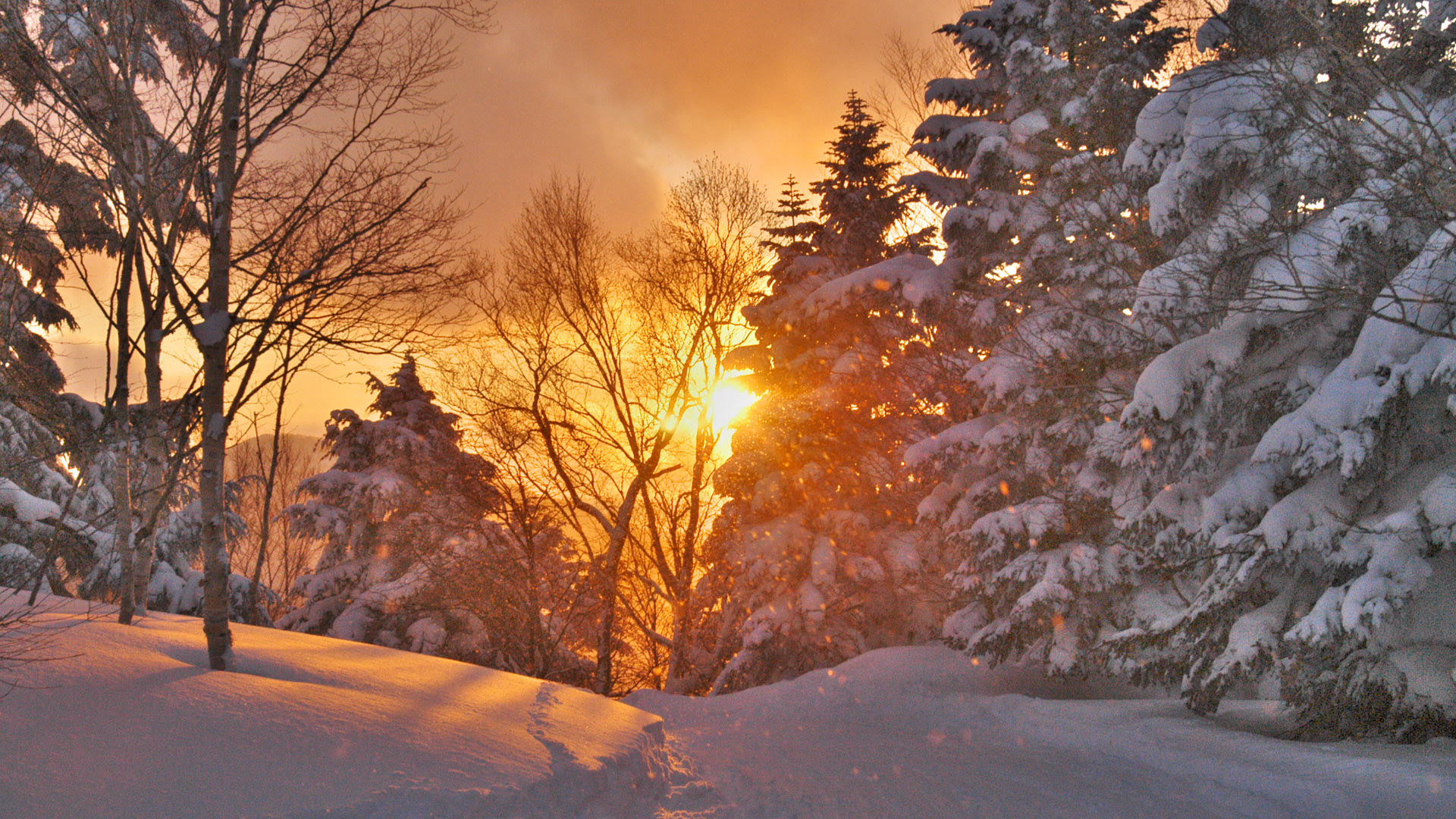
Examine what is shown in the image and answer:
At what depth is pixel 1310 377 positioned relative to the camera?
7.07 m

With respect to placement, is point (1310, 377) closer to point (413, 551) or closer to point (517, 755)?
point (517, 755)

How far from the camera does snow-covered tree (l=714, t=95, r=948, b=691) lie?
48.8 ft

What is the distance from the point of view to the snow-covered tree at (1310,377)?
5.62 m

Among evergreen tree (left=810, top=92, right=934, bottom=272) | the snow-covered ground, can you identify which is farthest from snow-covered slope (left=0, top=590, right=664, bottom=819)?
evergreen tree (left=810, top=92, right=934, bottom=272)

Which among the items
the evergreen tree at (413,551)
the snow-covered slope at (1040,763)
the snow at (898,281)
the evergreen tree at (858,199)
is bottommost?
the snow-covered slope at (1040,763)

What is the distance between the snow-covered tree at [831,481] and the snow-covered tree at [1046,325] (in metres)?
2.01

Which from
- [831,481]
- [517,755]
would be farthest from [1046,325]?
[517,755]

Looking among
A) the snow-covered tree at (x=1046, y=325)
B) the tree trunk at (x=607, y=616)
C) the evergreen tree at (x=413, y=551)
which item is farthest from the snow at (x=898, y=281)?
the evergreen tree at (x=413, y=551)

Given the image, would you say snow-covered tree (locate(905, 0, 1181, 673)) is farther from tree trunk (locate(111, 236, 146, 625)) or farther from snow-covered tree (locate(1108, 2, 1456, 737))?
tree trunk (locate(111, 236, 146, 625))

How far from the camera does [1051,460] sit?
11.1m

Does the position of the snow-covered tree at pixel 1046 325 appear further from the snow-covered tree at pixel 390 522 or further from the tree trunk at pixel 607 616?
the snow-covered tree at pixel 390 522

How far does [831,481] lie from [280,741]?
40.7ft

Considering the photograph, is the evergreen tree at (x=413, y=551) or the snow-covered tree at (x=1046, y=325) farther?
the evergreen tree at (x=413, y=551)

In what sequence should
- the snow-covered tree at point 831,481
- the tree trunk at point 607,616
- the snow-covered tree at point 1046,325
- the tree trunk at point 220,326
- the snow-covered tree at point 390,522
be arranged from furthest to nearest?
the tree trunk at point 607,616
the snow-covered tree at point 390,522
the snow-covered tree at point 831,481
the snow-covered tree at point 1046,325
the tree trunk at point 220,326
